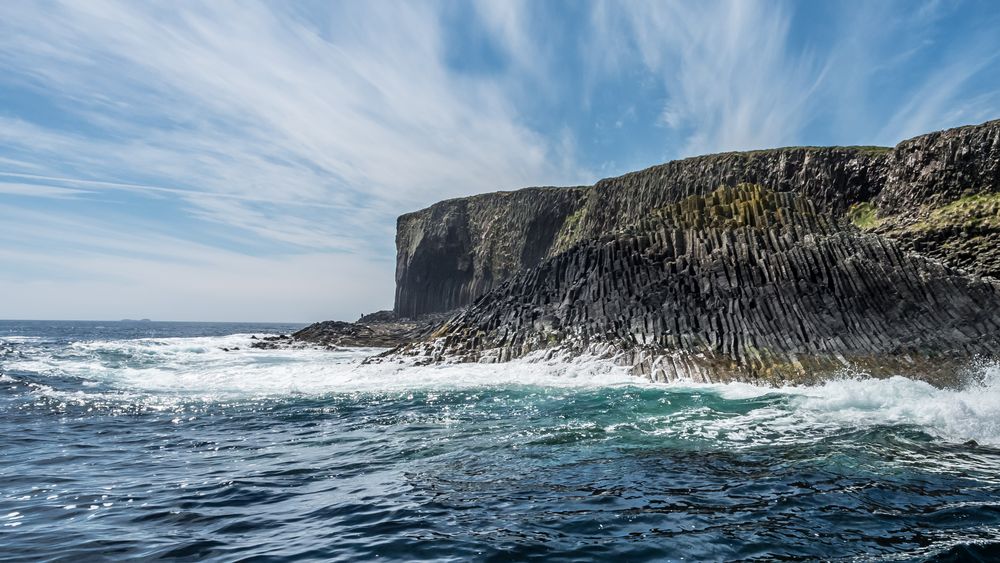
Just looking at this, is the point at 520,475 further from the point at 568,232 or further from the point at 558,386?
the point at 568,232

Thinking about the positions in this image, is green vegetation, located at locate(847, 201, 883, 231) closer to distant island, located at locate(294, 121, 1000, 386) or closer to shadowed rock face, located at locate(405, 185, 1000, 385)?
distant island, located at locate(294, 121, 1000, 386)

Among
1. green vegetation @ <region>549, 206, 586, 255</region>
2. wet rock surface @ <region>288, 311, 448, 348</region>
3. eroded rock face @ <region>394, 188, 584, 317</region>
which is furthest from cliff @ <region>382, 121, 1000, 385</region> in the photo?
eroded rock face @ <region>394, 188, 584, 317</region>

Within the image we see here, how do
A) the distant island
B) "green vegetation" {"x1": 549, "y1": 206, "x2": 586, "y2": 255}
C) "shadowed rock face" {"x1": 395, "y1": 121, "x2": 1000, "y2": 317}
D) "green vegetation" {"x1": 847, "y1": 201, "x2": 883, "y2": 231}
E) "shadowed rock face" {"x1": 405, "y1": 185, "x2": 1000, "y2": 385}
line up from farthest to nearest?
"green vegetation" {"x1": 549, "y1": 206, "x2": 586, "y2": 255} → "green vegetation" {"x1": 847, "y1": 201, "x2": 883, "y2": 231} → "shadowed rock face" {"x1": 395, "y1": 121, "x2": 1000, "y2": 317} → the distant island → "shadowed rock face" {"x1": 405, "y1": 185, "x2": 1000, "y2": 385}

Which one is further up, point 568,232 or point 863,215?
point 568,232

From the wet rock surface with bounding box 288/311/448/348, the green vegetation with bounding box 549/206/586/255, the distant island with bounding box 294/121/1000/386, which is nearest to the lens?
the distant island with bounding box 294/121/1000/386

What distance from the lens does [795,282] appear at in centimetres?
2236

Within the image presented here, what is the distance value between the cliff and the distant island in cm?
6

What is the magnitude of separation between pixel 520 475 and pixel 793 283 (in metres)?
17.5

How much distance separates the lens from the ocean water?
20.7ft

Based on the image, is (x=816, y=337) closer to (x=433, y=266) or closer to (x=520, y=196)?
(x=520, y=196)

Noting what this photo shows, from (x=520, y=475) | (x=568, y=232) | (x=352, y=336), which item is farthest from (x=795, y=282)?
(x=352, y=336)

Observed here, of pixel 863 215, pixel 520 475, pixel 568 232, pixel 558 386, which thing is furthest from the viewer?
pixel 568 232

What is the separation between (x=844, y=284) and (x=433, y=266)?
57.3 m

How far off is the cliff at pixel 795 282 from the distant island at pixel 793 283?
0.21 feet
